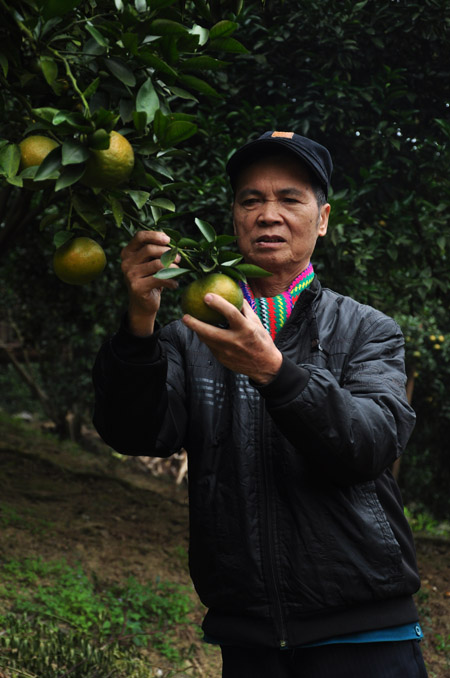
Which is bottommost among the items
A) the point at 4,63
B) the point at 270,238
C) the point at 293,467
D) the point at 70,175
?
the point at 293,467

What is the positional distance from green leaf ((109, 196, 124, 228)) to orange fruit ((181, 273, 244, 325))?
20 centimetres

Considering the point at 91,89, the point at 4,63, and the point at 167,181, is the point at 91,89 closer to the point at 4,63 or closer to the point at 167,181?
the point at 4,63

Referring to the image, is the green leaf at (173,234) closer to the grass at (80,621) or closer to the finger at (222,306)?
the finger at (222,306)

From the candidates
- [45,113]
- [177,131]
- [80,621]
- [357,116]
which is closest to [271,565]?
[177,131]

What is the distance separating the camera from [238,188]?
6.40 feet

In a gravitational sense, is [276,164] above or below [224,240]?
above

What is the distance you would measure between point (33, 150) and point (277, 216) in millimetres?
761

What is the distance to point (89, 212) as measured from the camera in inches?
52.1

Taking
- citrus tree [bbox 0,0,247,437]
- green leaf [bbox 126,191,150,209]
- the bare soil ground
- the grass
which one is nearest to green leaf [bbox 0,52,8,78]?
citrus tree [bbox 0,0,247,437]

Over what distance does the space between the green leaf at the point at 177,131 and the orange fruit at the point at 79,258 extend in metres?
0.26

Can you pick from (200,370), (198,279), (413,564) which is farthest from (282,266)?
(413,564)

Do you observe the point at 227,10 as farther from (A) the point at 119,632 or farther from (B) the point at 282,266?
(A) the point at 119,632

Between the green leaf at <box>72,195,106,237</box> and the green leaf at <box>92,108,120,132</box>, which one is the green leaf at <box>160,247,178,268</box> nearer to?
the green leaf at <box>72,195,106,237</box>

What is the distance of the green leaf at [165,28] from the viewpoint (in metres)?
1.26
